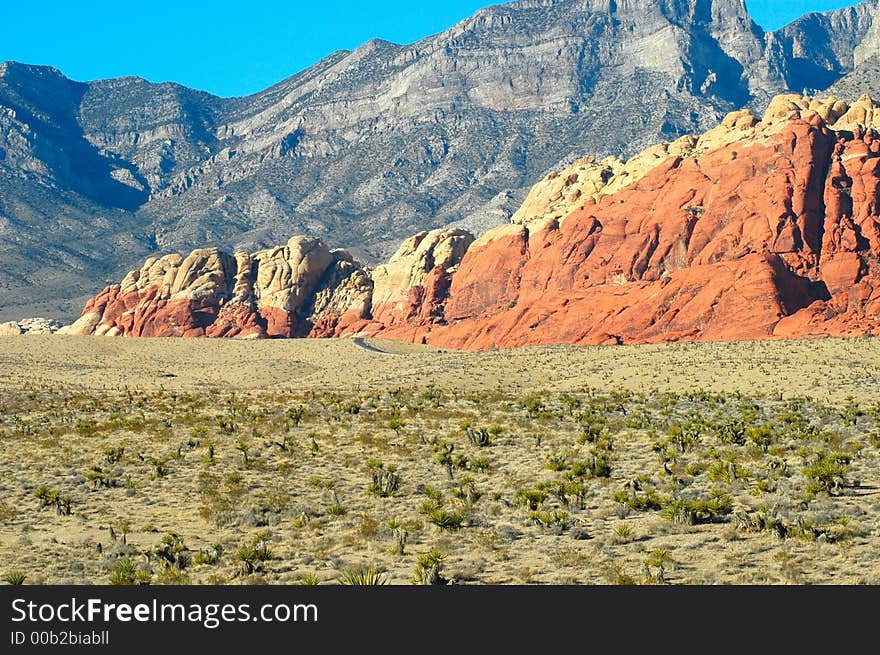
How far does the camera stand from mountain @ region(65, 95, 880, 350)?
85125mm

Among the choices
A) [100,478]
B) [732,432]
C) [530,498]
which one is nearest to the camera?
[530,498]

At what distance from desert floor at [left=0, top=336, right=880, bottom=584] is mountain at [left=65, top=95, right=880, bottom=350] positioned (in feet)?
93.4

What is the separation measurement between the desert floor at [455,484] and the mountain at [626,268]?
28.5 m

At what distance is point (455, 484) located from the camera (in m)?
26.7

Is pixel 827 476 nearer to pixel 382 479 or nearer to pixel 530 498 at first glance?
pixel 530 498

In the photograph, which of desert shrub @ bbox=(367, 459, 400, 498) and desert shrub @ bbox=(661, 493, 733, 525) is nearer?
desert shrub @ bbox=(661, 493, 733, 525)

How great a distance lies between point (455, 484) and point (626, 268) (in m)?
75.9

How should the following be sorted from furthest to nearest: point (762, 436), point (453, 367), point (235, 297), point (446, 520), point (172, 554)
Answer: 1. point (235, 297)
2. point (453, 367)
3. point (762, 436)
4. point (446, 520)
5. point (172, 554)

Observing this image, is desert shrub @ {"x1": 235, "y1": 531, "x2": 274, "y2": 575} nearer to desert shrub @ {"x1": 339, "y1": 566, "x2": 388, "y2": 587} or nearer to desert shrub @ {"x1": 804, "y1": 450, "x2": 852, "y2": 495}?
desert shrub @ {"x1": 339, "y1": 566, "x2": 388, "y2": 587}

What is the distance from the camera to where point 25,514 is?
23953mm

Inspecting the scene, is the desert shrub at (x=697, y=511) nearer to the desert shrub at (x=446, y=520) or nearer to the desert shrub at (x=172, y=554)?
the desert shrub at (x=446, y=520)

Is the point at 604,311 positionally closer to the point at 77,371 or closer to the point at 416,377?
the point at 416,377

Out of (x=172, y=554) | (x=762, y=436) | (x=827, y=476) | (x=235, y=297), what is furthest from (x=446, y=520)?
(x=235, y=297)

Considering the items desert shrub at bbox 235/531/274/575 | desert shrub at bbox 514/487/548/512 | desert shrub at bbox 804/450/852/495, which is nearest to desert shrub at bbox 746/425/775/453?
desert shrub at bbox 804/450/852/495
